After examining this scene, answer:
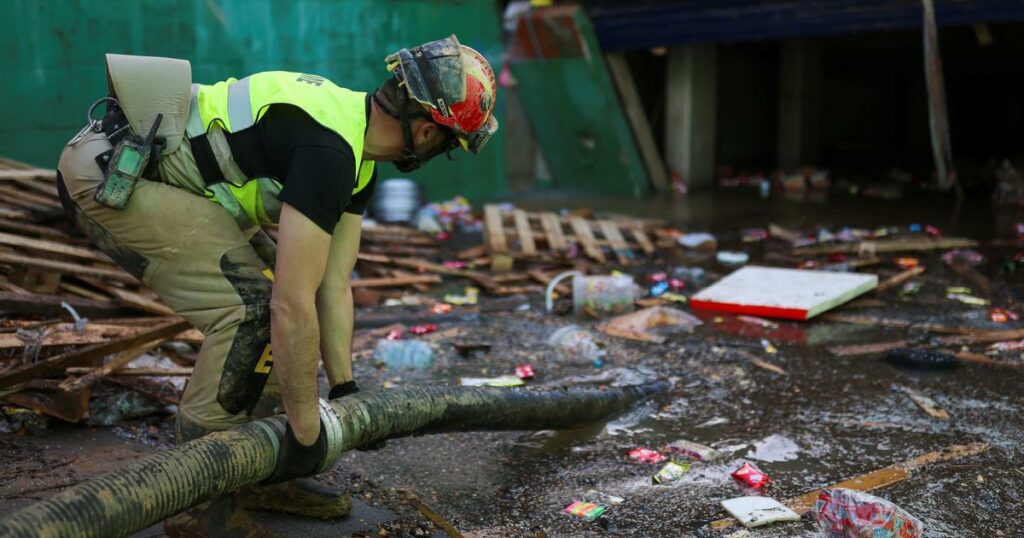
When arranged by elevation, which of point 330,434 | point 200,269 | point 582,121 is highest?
point 200,269

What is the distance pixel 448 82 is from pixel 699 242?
6018mm

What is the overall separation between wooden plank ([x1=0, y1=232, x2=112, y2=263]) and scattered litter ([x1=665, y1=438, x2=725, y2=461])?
3200mm

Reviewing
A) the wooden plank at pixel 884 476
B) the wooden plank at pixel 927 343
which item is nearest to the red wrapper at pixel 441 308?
the wooden plank at pixel 927 343

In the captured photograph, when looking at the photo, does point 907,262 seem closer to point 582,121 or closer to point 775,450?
point 775,450

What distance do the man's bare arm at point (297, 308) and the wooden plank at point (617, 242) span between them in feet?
18.0

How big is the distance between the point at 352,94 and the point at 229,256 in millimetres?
657

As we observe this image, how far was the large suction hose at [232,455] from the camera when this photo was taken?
8.11 ft

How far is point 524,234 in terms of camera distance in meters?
8.48

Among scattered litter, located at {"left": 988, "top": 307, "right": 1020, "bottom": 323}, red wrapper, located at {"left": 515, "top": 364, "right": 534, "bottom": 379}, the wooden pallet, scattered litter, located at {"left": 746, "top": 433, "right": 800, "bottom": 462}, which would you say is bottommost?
scattered litter, located at {"left": 988, "top": 307, "right": 1020, "bottom": 323}

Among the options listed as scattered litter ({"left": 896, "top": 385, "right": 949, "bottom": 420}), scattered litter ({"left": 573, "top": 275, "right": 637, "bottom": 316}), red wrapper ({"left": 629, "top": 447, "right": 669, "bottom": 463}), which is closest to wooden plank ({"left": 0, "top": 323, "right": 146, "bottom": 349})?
red wrapper ({"left": 629, "top": 447, "right": 669, "bottom": 463})

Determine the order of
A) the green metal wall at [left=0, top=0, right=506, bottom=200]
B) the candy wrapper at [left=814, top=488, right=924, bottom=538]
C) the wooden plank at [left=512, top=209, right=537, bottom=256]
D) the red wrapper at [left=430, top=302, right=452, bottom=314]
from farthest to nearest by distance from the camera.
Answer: the green metal wall at [left=0, top=0, right=506, bottom=200] → the wooden plank at [left=512, top=209, right=537, bottom=256] → the red wrapper at [left=430, top=302, right=452, bottom=314] → the candy wrapper at [left=814, top=488, right=924, bottom=538]

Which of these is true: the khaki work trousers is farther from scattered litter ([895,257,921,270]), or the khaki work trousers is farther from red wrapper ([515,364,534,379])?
scattered litter ([895,257,921,270])

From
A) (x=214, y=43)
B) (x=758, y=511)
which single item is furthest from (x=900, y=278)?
(x=214, y=43)

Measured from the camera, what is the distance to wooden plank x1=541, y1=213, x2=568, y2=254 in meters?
8.23
